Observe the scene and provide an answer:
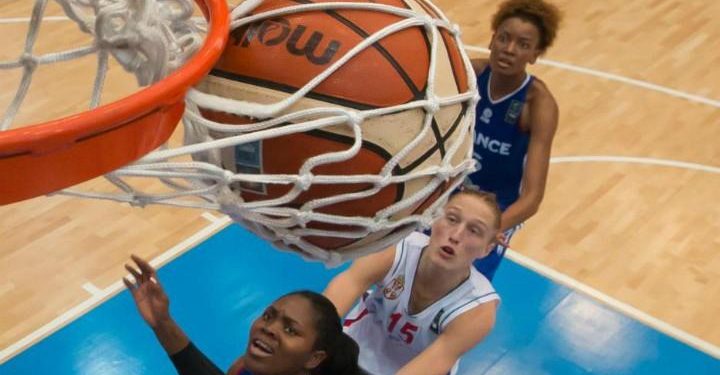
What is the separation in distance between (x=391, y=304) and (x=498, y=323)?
44.6 inches

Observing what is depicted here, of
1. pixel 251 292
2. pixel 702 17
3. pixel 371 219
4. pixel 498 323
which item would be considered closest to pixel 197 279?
pixel 251 292

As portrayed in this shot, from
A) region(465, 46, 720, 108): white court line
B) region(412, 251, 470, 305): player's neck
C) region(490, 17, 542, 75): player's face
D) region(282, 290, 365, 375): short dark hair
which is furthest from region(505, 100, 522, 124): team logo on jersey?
region(465, 46, 720, 108): white court line

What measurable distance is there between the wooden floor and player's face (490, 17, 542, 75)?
4.44ft

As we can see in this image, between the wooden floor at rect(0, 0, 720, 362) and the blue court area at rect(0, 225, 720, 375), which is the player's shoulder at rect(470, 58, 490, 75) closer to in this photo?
the blue court area at rect(0, 225, 720, 375)

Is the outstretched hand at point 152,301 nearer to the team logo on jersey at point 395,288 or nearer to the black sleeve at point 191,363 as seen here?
the black sleeve at point 191,363

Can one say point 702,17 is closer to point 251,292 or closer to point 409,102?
point 251,292

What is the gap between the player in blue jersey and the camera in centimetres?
253

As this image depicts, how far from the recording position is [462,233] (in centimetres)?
218

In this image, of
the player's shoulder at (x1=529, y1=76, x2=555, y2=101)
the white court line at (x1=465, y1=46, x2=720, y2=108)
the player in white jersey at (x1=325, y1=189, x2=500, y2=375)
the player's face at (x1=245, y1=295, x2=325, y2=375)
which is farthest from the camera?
the white court line at (x1=465, y1=46, x2=720, y2=108)

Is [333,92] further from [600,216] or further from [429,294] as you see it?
[600,216]

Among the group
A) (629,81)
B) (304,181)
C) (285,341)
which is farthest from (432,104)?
(629,81)

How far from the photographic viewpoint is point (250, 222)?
4.13 feet

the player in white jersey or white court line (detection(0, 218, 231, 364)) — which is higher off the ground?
the player in white jersey

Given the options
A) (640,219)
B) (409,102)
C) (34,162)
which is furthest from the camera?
(640,219)
